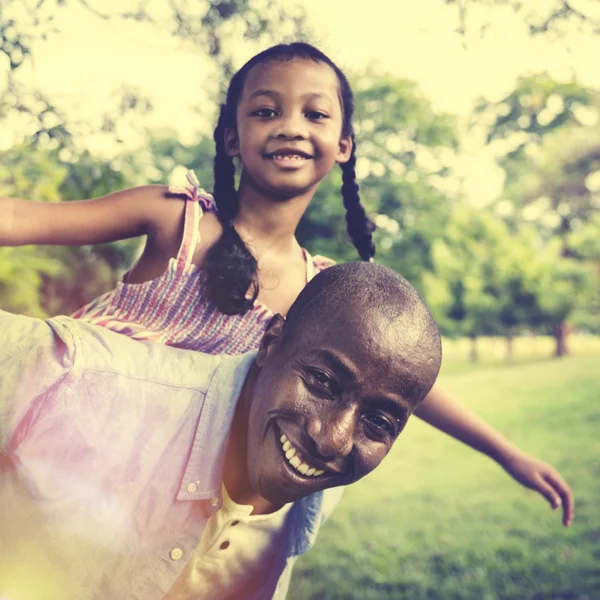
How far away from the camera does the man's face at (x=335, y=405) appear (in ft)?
3.88

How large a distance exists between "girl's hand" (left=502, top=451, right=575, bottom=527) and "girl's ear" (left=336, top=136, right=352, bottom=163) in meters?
0.92

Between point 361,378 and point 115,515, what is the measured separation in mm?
571

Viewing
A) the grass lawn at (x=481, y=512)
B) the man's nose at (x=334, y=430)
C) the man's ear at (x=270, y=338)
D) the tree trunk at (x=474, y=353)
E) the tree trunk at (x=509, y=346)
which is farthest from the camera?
the tree trunk at (x=474, y=353)

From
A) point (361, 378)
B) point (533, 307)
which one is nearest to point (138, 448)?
point (361, 378)

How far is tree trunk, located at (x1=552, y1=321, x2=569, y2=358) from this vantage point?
22.2 feet

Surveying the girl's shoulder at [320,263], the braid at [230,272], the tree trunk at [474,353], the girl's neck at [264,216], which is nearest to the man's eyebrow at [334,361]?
Answer: the braid at [230,272]

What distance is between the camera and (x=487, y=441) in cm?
176

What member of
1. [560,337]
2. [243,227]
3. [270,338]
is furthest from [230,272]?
[560,337]

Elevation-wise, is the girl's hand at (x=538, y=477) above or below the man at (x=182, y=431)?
below

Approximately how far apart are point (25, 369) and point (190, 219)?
568 mm

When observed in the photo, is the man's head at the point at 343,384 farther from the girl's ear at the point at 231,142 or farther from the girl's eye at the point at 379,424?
the girl's ear at the point at 231,142

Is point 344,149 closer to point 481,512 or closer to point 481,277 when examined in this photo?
point 481,512

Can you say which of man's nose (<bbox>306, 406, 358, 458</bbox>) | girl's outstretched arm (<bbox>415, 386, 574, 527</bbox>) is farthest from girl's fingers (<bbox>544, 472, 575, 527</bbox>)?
man's nose (<bbox>306, 406, 358, 458</bbox>)

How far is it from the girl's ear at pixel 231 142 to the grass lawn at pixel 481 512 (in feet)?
8.21
